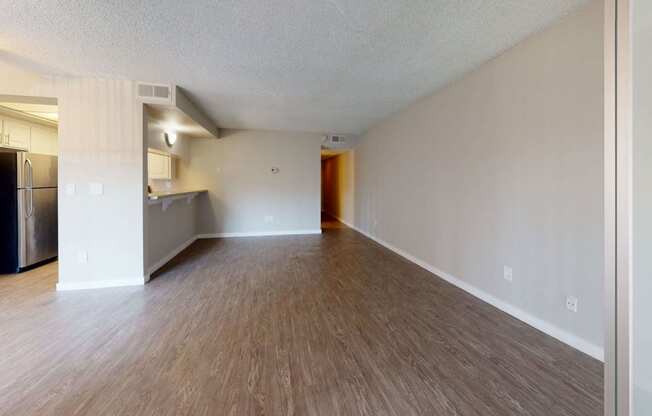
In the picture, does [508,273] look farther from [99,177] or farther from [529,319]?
[99,177]

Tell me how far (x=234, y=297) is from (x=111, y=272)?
5.39 feet

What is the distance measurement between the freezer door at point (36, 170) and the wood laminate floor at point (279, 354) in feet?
4.46

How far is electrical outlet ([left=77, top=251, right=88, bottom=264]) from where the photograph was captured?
3.21 metres

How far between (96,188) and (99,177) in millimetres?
134

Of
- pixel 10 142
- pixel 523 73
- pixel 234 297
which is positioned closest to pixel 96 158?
pixel 10 142

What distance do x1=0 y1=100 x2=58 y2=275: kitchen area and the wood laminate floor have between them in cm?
56

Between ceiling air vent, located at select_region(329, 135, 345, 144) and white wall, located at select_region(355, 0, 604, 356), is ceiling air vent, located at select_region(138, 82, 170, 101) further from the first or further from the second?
ceiling air vent, located at select_region(329, 135, 345, 144)

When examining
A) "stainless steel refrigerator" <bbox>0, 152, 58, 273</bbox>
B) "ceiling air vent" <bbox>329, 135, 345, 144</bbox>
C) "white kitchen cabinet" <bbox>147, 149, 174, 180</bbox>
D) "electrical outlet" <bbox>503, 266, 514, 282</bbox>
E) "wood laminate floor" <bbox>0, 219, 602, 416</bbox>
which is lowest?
"wood laminate floor" <bbox>0, 219, 602, 416</bbox>

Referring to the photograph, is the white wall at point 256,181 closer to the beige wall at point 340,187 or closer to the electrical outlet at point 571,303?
the beige wall at point 340,187

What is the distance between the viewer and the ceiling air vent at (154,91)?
10.7 feet

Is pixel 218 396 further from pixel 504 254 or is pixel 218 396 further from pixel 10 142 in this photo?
pixel 10 142

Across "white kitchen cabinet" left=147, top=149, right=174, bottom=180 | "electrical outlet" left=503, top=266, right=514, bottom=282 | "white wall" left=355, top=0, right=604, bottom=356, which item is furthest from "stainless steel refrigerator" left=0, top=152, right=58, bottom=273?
"electrical outlet" left=503, top=266, right=514, bottom=282

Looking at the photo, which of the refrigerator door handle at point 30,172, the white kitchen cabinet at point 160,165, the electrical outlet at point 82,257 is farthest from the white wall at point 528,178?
the refrigerator door handle at point 30,172

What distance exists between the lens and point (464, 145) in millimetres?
3148
